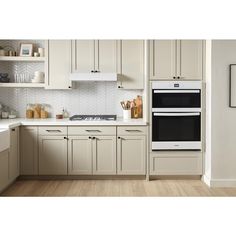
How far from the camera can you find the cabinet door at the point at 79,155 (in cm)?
498

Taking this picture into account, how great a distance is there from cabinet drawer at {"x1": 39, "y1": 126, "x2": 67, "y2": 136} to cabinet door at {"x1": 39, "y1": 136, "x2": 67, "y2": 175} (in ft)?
0.18

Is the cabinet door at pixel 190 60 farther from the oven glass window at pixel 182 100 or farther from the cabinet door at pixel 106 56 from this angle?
the cabinet door at pixel 106 56

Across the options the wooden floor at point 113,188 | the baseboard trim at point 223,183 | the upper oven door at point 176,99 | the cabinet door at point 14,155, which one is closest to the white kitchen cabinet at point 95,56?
the upper oven door at point 176,99

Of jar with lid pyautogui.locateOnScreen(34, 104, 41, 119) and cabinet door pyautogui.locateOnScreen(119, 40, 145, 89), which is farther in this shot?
jar with lid pyautogui.locateOnScreen(34, 104, 41, 119)

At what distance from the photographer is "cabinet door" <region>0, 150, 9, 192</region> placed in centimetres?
420

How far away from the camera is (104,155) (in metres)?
5.01

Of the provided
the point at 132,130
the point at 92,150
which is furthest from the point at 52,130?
the point at 132,130

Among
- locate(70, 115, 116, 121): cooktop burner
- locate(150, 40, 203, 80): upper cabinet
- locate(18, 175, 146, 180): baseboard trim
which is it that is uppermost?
locate(150, 40, 203, 80): upper cabinet

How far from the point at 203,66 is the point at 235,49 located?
47cm

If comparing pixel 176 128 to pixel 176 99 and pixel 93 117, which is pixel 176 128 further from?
pixel 93 117

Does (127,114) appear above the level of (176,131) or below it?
above

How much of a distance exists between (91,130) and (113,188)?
33.2 inches

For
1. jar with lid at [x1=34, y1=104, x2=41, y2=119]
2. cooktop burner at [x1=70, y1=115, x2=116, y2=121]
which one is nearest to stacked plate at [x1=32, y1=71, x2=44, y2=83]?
jar with lid at [x1=34, y1=104, x2=41, y2=119]

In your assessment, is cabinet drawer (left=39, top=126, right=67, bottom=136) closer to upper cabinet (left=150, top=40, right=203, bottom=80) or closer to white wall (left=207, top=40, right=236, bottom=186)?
upper cabinet (left=150, top=40, right=203, bottom=80)
